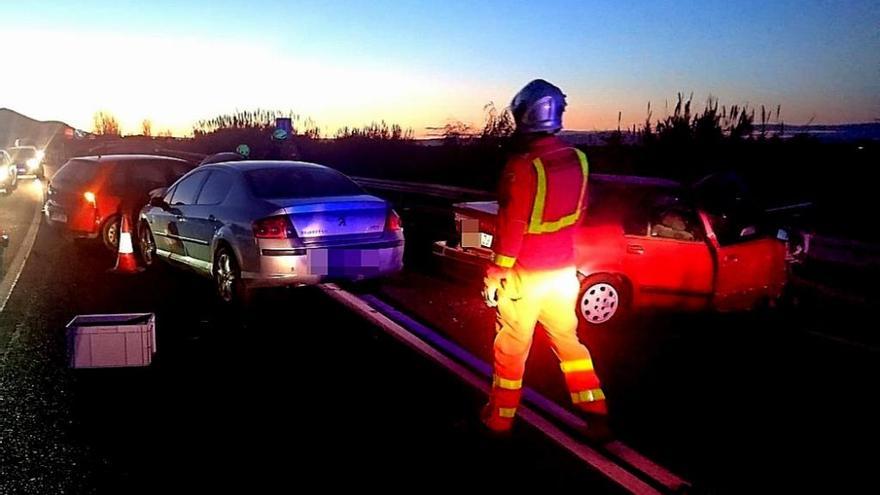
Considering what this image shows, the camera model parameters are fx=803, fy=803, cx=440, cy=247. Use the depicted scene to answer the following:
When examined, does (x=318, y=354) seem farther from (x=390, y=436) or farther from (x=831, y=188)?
(x=831, y=188)

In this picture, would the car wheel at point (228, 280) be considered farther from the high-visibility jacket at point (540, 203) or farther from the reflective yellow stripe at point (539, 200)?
the reflective yellow stripe at point (539, 200)

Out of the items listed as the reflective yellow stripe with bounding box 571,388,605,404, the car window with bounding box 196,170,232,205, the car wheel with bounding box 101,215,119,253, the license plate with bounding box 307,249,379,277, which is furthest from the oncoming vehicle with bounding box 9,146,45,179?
the reflective yellow stripe with bounding box 571,388,605,404

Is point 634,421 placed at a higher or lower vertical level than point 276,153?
lower

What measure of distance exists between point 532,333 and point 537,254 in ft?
1.51

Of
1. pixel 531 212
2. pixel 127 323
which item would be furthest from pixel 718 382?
pixel 127 323

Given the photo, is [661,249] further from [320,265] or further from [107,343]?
[107,343]

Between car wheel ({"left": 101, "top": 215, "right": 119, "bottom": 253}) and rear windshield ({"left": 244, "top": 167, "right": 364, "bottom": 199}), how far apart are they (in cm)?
457

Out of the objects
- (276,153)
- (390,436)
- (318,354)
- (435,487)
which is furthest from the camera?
(276,153)

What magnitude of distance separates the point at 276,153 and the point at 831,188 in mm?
13288

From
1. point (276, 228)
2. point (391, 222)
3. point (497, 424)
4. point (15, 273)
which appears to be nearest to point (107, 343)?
point (276, 228)

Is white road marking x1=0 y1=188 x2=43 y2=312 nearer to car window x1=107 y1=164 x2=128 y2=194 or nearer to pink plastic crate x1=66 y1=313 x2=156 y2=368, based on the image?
car window x1=107 y1=164 x2=128 y2=194

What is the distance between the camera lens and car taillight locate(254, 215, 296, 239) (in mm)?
7867

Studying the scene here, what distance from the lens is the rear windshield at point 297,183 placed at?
8.45 metres

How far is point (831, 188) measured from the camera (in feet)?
63.2
